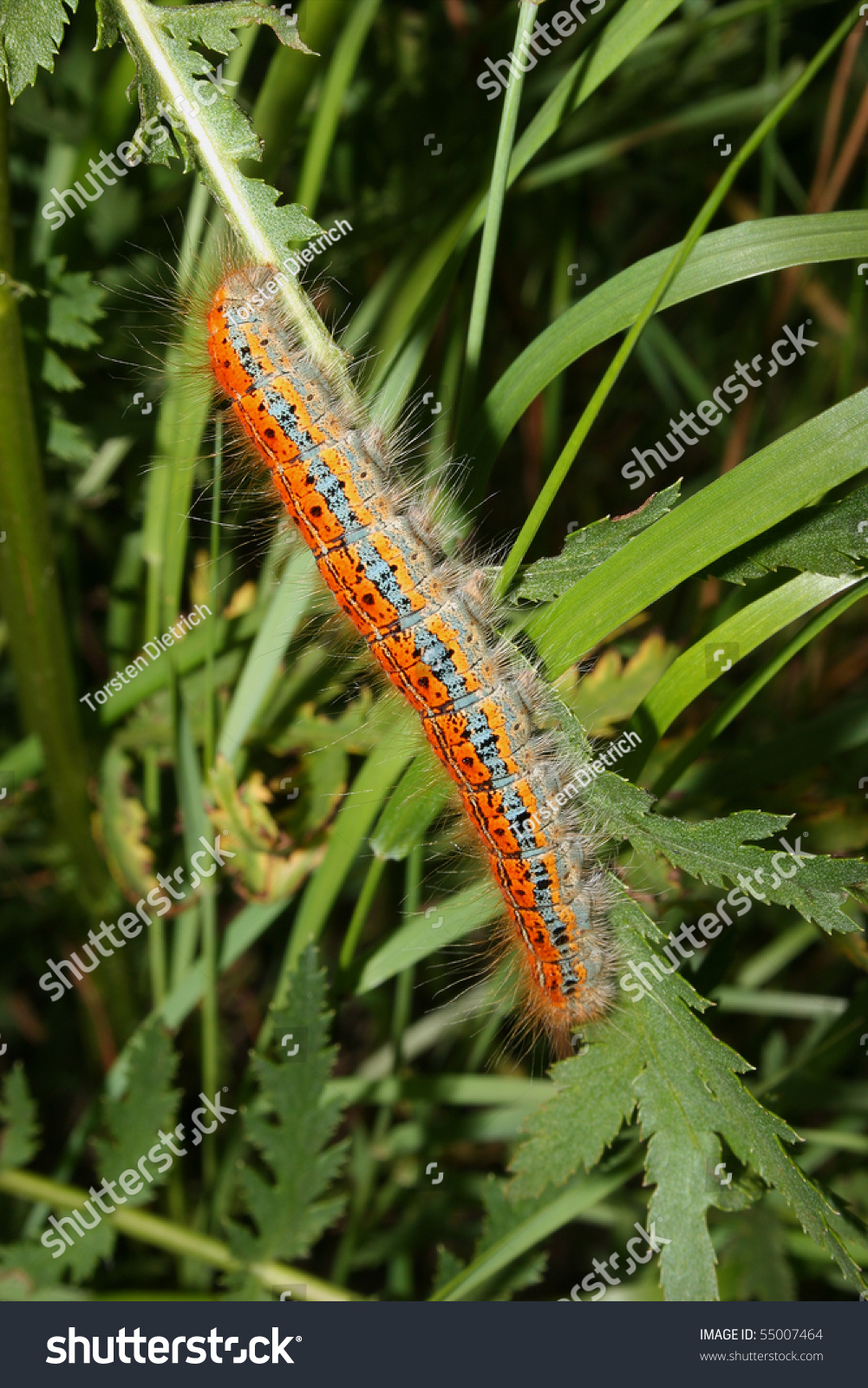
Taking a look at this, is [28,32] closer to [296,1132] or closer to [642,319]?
[642,319]

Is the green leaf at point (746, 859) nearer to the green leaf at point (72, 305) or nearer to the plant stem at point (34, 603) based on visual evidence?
the plant stem at point (34, 603)

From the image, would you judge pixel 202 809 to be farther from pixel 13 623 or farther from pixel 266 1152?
pixel 266 1152

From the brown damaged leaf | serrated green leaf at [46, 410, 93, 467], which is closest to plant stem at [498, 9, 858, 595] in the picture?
the brown damaged leaf

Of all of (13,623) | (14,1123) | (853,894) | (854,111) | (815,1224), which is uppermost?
(854,111)

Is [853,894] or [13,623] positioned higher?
[13,623]

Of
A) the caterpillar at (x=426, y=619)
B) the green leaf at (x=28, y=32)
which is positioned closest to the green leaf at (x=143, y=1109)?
the caterpillar at (x=426, y=619)

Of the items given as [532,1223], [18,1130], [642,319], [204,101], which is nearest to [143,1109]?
[18,1130]
